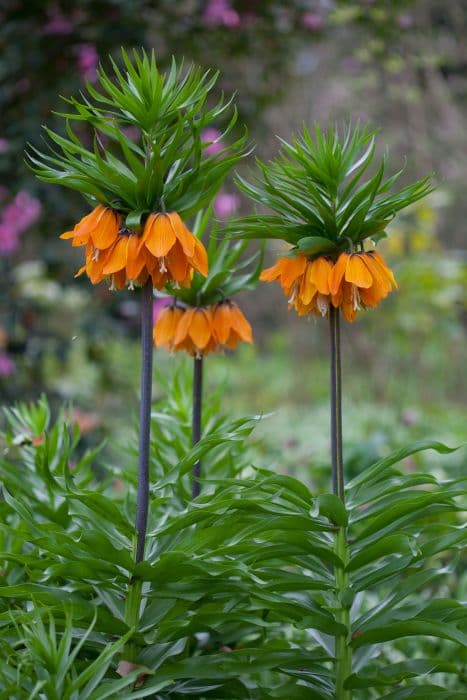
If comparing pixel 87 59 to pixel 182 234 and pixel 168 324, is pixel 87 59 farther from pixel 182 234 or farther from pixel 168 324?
pixel 182 234

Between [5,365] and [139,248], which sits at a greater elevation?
[5,365]

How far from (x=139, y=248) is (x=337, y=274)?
28 centimetres

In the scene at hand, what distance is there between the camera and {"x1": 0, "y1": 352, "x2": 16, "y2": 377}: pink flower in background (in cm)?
355

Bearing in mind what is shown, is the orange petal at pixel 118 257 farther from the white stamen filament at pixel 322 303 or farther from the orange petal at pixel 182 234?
the white stamen filament at pixel 322 303

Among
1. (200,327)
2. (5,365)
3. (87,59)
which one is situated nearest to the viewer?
(200,327)

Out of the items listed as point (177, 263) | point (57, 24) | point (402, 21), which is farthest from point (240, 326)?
point (402, 21)

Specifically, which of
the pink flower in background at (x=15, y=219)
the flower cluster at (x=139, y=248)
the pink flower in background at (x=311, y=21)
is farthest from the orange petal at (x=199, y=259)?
the pink flower in background at (x=311, y=21)

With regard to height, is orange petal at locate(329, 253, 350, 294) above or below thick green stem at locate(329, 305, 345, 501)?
above

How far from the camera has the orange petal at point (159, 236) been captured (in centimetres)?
110

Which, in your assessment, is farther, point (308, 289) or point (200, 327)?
point (200, 327)

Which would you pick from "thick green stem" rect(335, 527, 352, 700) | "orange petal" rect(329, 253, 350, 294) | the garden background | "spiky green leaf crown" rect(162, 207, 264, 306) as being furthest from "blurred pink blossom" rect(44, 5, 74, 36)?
"thick green stem" rect(335, 527, 352, 700)

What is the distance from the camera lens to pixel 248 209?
6.24 metres

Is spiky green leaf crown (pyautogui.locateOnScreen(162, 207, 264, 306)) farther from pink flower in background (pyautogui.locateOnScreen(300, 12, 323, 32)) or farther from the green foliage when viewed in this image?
pink flower in background (pyautogui.locateOnScreen(300, 12, 323, 32))

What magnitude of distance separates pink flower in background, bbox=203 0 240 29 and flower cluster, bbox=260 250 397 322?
8.70 ft
